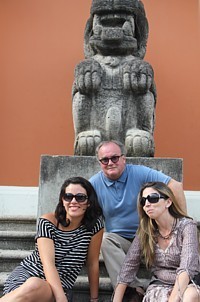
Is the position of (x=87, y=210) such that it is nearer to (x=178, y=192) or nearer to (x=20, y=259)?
(x=178, y=192)

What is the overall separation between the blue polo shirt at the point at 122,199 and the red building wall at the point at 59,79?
2.99 meters

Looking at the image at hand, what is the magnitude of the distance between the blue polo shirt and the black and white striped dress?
0.41 metres

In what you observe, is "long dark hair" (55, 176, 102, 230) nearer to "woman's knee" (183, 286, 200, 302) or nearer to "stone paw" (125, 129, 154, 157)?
"woman's knee" (183, 286, 200, 302)

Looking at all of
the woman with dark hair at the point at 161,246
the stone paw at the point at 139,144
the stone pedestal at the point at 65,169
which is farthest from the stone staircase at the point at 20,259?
the stone paw at the point at 139,144

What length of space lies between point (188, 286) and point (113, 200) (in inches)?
36.2

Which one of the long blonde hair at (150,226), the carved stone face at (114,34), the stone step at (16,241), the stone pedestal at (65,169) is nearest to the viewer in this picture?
the long blonde hair at (150,226)

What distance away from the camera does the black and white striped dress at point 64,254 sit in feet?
8.65

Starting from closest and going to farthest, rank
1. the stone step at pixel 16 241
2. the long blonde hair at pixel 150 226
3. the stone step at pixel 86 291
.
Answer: the long blonde hair at pixel 150 226, the stone step at pixel 86 291, the stone step at pixel 16 241

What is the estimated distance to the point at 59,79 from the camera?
6223 millimetres

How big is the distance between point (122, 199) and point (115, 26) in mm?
1973

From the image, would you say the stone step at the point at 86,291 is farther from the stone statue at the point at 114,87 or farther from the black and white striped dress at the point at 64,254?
the stone statue at the point at 114,87

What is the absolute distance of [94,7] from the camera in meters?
4.32

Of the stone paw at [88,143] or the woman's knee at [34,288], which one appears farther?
the stone paw at [88,143]

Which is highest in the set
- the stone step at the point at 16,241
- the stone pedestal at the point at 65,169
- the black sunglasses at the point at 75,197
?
the stone pedestal at the point at 65,169
